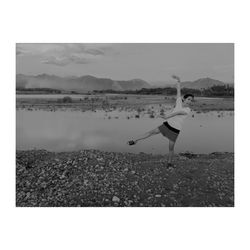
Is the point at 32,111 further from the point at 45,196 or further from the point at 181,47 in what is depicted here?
the point at 181,47

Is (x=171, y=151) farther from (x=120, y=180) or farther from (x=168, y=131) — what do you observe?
(x=120, y=180)

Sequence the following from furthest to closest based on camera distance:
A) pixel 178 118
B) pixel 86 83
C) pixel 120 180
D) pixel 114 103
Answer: pixel 114 103
pixel 86 83
pixel 178 118
pixel 120 180

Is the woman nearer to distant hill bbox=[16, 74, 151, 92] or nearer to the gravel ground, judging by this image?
the gravel ground

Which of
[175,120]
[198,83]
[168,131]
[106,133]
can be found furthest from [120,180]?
[198,83]

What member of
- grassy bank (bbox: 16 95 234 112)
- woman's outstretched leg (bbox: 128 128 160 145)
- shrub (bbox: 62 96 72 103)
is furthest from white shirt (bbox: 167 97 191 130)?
shrub (bbox: 62 96 72 103)

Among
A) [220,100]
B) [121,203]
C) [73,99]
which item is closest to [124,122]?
[73,99]

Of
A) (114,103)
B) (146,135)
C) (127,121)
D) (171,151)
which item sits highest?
(114,103)

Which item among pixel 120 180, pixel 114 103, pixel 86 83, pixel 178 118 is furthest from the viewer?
pixel 114 103
